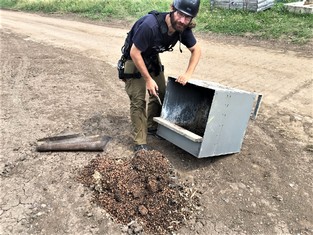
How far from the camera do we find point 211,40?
9883mm

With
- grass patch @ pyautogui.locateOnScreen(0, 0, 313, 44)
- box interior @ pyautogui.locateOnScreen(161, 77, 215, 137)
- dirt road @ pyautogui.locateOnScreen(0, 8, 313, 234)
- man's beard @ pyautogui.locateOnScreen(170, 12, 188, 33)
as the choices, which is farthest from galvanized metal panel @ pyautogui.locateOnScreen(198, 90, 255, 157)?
grass patch @ pyautogui.locateOnScreen(0, 0, 313, 44)

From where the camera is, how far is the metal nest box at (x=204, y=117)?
375 cm

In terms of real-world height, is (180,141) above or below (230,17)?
below

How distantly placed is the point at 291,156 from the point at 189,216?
169cm

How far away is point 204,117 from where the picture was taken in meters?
4.50

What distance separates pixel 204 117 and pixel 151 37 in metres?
1.28

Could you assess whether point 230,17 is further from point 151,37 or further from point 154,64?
point 151,37

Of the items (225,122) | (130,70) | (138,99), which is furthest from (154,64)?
(225,122)

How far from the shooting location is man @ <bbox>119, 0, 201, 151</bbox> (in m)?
3.66

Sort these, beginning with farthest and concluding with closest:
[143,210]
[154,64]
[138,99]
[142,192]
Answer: [154,64]
[138,99]
[142,192]
[143,210]

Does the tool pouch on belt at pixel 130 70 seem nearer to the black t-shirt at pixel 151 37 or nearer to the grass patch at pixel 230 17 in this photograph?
the black t-shirt at pixel 151 37

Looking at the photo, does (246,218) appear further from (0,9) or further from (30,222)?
(0,9)

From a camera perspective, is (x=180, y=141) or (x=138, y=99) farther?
(x=138, y=99)

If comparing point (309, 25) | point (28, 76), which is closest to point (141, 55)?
point (28, 76)
